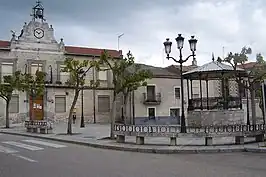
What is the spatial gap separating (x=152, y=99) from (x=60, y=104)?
33.7 feet

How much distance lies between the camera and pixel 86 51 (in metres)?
43.4

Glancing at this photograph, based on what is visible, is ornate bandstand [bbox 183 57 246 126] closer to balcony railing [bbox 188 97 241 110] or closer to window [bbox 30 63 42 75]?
balcony railing [bbox 188 97 241 110]

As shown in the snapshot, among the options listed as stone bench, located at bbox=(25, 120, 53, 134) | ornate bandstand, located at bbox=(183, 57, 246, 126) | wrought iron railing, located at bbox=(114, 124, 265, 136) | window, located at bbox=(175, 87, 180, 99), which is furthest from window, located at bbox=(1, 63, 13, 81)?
wrought iron railing, located at bbox=(114, 124, 265, 136)

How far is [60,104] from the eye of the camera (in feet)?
133

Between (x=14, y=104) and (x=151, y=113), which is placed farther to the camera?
(x=151, y=113)

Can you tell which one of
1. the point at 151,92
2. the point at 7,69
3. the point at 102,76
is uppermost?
the point at 7,69

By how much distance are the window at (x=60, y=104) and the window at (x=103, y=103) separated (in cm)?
432

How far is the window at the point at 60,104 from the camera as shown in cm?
4022

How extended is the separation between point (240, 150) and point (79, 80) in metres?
12.3

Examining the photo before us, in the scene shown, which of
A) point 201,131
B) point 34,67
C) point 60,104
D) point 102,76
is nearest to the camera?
point 201,131

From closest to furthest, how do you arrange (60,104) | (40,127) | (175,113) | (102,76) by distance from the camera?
1. (40,127)
2. (60,104)
3. (102,76)
4. (175,113)

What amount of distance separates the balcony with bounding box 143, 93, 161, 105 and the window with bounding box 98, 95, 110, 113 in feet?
15.8

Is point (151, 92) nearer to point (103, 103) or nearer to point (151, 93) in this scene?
point (151, 93)

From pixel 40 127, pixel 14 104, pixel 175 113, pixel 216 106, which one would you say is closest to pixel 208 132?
pixel 216 106
